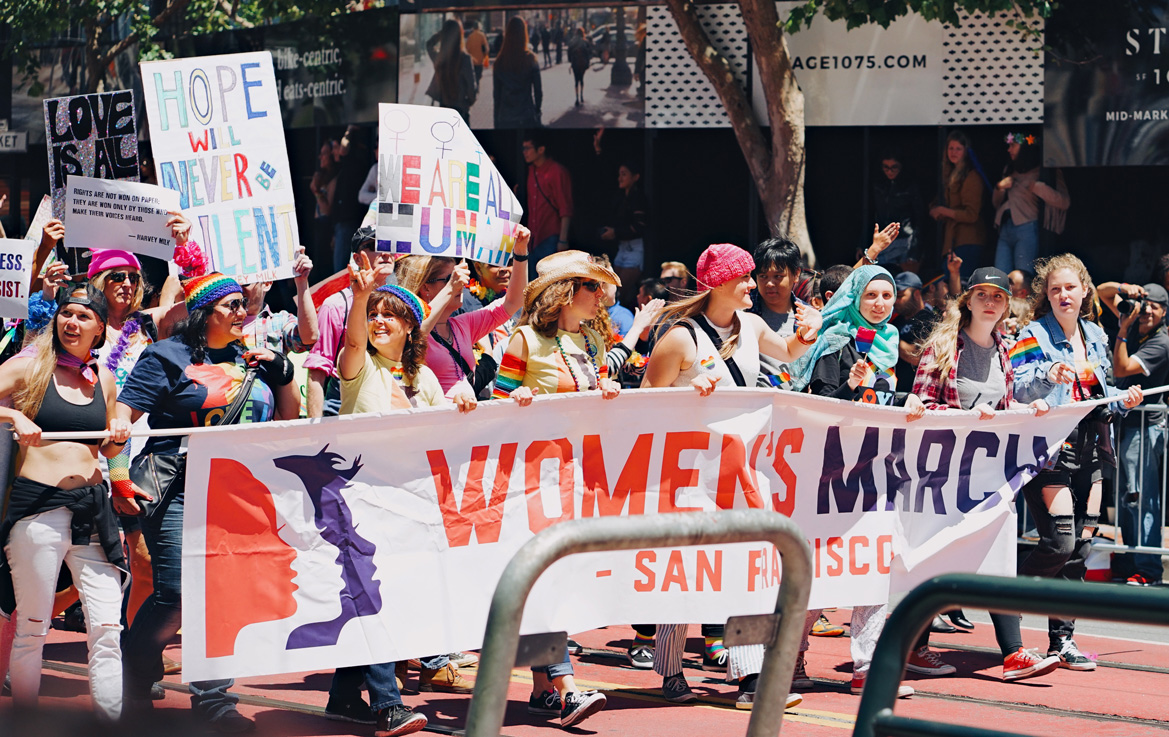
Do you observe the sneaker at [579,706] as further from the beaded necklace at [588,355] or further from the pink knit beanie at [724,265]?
the pink knit beanie at [724,265]

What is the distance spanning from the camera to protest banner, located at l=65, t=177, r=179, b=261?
8.34m

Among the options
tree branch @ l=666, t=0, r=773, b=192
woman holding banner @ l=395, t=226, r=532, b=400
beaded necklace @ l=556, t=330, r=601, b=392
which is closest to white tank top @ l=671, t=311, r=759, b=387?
beaded necklace @ l=556, t=330, r=601, b=392

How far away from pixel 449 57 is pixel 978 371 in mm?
10151

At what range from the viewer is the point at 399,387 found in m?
6.56

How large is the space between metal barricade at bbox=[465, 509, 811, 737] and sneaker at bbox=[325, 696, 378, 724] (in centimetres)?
334

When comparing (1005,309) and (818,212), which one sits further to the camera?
(818,212)

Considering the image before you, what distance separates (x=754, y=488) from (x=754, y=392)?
0.43 metres

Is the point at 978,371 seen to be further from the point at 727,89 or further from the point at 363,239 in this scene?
the point at 727,89

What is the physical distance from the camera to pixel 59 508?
5914mm

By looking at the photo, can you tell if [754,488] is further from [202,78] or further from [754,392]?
[202,78]

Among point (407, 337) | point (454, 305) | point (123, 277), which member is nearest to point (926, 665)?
point (454, 305)

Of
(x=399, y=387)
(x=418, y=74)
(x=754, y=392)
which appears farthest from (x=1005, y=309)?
(x=418, y=74)

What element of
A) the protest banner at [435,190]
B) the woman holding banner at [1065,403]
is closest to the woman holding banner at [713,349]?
the protest banner at [435,190]

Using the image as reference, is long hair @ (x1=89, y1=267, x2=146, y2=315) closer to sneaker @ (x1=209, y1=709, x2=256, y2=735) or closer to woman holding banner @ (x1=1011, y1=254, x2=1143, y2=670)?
sneaker @ (x1=209, y1=709, x2=256, y2=735)
